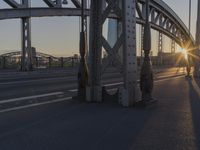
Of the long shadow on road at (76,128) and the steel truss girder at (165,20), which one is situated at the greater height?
the steel truss girder at (165,20)

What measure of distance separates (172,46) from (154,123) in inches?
2979

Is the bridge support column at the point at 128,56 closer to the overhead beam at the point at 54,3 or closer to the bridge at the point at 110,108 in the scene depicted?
the bridge at the point at 110,108

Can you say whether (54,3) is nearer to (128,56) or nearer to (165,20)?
(128,56)

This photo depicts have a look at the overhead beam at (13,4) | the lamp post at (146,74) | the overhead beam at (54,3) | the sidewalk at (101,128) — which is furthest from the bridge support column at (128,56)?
the overhead beam at (54,3)

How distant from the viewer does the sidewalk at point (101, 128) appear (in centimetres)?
502

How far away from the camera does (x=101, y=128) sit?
19.8 ft

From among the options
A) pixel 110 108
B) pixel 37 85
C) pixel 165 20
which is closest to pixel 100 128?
pixel 110 108

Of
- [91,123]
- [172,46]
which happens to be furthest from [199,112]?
[172,46]

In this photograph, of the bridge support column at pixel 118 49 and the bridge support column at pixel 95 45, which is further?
the bridge support column at pixel 95 45

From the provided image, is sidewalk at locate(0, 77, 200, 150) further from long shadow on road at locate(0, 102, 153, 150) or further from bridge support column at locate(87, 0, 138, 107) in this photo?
bridge support column at locate(87, 0, 138, 107)

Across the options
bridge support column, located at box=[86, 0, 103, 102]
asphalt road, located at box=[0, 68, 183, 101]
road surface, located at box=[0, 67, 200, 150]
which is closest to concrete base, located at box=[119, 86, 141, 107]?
road surface, located at box=[0, 67, 200, 150]

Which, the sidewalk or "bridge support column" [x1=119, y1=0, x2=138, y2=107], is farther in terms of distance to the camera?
"bridge support column" [x1=119, y1=0, x2=138, y2=107]

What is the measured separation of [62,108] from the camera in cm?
828

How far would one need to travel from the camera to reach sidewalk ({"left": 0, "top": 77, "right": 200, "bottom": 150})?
16.5 feet
